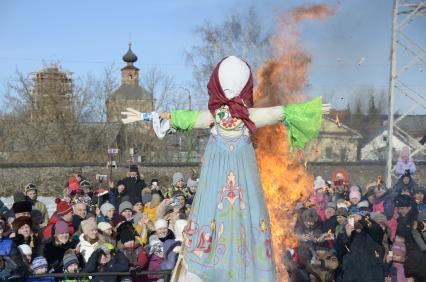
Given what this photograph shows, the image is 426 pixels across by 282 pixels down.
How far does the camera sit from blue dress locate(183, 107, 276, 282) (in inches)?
245

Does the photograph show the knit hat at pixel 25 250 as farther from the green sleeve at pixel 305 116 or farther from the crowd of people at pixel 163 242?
the green sleeve at pixel 305 116

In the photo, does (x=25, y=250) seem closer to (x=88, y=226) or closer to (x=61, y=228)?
(x=61, y=228)

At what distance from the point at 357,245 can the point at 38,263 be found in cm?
386

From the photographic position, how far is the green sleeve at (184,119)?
671 cm

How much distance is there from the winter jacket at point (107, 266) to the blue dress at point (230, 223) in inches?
59.5

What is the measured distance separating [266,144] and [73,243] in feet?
9.29

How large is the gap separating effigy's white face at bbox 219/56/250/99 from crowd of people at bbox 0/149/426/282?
6.83 ft

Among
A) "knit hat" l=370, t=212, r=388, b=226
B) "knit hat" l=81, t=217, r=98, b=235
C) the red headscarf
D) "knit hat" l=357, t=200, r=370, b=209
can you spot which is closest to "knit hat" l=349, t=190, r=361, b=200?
"knit hat" l=357, t=200, r=370, b=209

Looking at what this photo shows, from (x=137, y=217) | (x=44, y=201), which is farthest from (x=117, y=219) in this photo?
(x=44, y=201)

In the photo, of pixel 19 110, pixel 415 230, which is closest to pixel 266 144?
pixel 415 230

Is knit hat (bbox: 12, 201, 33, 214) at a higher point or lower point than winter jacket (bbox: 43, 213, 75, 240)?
higher

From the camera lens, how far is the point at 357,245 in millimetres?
Result: 8922

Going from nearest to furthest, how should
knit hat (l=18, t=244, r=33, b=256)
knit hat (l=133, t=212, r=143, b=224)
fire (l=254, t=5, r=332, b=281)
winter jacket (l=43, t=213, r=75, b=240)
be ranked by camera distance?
1. fire (l=254, t=5, r=332, b=281)
2. knit hat (l=18, t=244, r=33, b=256)
3. winter jacket (l=43, t=213, r=75, b=240)
4. knit hat (l=133, t=212, r=143, b=224)

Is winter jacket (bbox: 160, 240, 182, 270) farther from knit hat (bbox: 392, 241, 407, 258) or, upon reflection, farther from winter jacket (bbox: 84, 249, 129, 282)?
knit hat (bbox: 392, 241, 407, 258)
